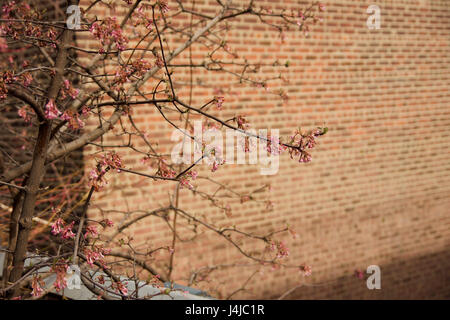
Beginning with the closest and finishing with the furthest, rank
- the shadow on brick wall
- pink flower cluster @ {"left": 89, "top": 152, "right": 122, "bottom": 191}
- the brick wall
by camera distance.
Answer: pink flower cluster @ {"left": 89, "top": 152, "right": 122, "bottom": 191}, the brick wall, the shadow on brick wall

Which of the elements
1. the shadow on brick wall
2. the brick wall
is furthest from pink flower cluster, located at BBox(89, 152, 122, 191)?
the shadow on brick wall

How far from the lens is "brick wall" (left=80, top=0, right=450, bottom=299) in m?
6.64

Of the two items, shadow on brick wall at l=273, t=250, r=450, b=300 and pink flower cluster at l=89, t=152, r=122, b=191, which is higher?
shadow on brick wall at l=273, t=250, r=450, b=300

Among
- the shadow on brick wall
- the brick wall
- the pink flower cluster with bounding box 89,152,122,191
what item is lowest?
the pink flower cluster with bounding box 89,152,122,191

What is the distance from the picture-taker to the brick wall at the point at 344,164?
261 inches

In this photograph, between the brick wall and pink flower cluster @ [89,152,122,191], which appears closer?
pink flower cluster @ [89,152,122,191]

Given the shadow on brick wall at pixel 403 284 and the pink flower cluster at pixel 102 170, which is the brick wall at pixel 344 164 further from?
the pink flower cluster at pixel 102 170

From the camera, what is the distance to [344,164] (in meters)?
7.87

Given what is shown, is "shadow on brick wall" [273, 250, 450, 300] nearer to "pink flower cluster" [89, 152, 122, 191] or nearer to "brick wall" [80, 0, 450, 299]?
"brick wall" [80, 0, 450, 299]

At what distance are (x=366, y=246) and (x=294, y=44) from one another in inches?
117

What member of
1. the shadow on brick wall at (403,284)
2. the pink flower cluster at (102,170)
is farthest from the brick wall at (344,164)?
the pink flower cluster at (102,170)

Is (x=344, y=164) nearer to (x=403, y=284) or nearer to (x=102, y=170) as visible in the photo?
(x=403, y=284)

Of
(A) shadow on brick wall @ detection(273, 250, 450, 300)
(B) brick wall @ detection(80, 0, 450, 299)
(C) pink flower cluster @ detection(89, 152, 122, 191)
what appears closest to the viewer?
(C) pink flower cluster @ detection(89, 152, 122, 191)

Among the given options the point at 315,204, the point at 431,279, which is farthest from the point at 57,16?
the point at 431,279
